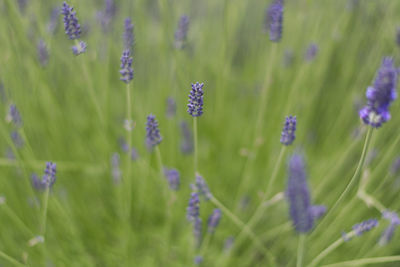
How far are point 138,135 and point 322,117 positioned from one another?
1.24m

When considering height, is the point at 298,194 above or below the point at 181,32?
below

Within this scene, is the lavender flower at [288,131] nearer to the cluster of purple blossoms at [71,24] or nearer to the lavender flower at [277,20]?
the lavender flower at [277,20]

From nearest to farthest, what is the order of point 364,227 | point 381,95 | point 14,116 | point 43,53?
1. point 381,95
2. point 364,227
3. point 14,116
4. point 43,53

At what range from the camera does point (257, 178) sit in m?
2.14

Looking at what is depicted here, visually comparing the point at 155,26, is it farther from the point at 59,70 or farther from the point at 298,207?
the point at 298,207

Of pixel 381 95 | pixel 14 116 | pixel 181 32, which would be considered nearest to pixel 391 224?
pixel 381 95

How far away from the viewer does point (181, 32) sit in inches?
60.1

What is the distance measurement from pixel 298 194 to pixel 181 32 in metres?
0.95

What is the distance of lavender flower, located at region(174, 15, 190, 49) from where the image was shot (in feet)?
4.97

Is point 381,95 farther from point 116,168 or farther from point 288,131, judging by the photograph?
point 116,168

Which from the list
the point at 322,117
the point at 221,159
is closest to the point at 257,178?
the point at 221,159

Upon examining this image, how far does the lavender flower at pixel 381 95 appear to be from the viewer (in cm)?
68

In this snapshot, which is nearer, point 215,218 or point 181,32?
point 215,218

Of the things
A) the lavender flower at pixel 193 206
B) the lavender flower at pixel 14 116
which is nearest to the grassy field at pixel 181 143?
the lavender flower at pixel 14 116
